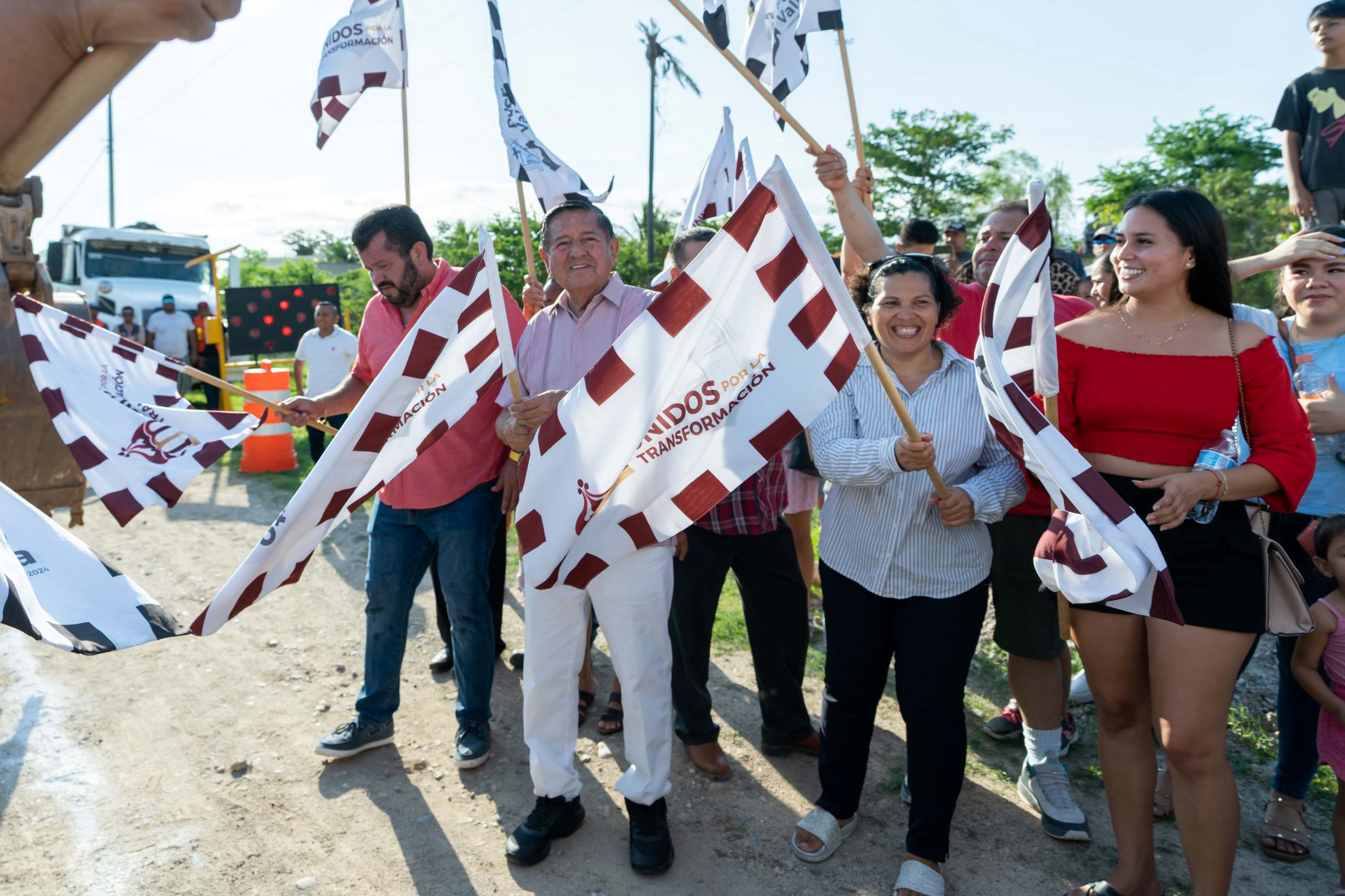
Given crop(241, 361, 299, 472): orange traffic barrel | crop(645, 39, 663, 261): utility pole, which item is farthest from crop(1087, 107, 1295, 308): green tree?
crop(241, 361, 299, 472): orange traffic barrel

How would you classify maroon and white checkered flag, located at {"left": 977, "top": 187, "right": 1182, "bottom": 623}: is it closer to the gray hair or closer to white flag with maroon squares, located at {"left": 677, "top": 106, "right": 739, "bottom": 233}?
the gray hair

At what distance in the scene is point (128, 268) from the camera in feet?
56.2

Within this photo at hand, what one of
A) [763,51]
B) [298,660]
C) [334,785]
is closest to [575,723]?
[334,785]

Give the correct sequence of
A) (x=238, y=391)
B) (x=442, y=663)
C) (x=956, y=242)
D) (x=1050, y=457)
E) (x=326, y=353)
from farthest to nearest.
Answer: (x=326, y=353), (x=956, y=242), (x=442, y=663), (x=238, y=391), (x=1050, y=457)

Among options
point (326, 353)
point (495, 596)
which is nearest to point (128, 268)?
point (326, 353)

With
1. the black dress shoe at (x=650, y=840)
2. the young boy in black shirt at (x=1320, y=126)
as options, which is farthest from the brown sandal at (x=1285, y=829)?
the young boy in black shirt at (x=1320, y=126)

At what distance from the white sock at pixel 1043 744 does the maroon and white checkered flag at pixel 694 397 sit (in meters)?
1.68

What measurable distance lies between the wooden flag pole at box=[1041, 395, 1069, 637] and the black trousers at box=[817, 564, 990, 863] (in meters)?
0.28

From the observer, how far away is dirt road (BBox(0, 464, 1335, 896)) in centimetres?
304

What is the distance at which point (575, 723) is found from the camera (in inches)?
127

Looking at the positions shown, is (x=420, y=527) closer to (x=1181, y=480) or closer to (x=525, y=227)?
(x=525, y=227)

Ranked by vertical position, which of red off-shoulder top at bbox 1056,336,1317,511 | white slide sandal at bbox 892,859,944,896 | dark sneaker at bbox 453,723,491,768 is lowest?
dark sneaker at bbox 453,723,491,768

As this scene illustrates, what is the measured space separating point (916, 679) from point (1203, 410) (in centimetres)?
118

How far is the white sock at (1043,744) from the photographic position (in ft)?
11.1
